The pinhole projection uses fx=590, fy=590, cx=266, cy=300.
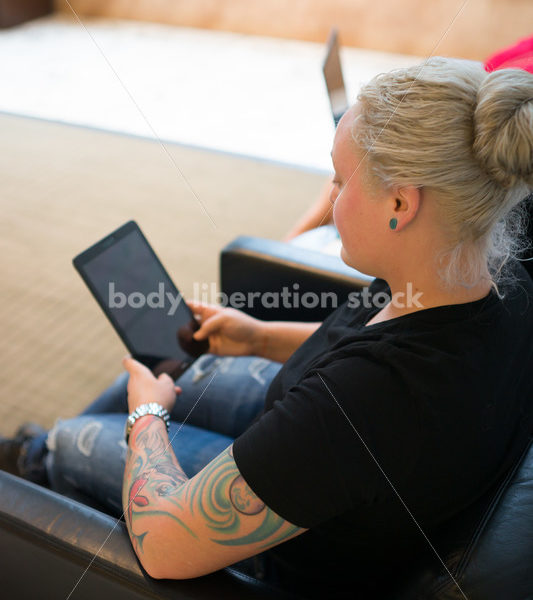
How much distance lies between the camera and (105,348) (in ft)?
5.29

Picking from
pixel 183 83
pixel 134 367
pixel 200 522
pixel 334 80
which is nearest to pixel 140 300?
pixel 134 367

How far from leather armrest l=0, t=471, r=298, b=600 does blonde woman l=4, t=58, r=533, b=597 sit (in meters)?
0.02

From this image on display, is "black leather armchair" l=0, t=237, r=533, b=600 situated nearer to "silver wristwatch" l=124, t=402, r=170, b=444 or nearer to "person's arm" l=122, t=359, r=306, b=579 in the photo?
"person's arm" l=122, t=359, r=306, b=579

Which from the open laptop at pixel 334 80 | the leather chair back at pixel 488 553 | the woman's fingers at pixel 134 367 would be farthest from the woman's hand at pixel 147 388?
the open laptop at pixel 334 80

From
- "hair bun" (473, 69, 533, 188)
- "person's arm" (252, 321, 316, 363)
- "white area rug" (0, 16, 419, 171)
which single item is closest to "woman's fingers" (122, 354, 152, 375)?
"person's arm" (252, 321, 316, 363)

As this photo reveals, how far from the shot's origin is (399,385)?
0.57 m

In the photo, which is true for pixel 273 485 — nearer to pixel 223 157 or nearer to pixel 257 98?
pixel 223 157

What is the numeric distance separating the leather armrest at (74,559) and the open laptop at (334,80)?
2.96 ft

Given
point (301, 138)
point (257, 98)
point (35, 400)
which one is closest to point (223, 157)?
point (301, 138)

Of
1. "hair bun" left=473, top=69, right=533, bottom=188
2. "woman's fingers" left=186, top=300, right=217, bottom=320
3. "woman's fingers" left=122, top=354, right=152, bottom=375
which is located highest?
"hair bun" left=473, top=69, right=533, bottom=188

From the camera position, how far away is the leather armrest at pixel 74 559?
24.2 inches

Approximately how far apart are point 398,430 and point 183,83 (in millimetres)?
3260

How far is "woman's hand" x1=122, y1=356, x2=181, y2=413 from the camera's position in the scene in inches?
33.3

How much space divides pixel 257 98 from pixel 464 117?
2896mm
